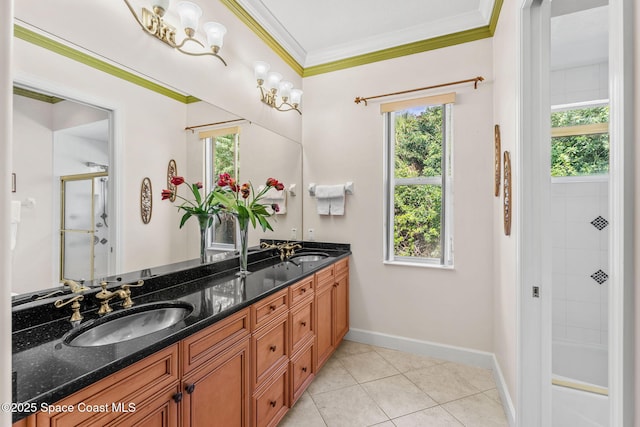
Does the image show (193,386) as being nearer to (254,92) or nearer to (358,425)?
(358,425)

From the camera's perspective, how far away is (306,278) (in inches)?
80.1

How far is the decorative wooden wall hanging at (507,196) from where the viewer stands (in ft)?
5.85

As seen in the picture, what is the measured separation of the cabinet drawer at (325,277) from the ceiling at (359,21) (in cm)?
203

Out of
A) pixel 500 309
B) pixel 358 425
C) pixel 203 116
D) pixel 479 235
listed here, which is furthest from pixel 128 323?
pixel 479 235

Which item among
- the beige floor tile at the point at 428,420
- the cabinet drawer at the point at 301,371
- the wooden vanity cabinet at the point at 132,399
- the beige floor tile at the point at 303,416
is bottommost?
the beige floor tile at the point at 428,420

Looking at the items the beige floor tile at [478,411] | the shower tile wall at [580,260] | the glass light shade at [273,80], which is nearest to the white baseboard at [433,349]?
the beige floor tile at [478,411]

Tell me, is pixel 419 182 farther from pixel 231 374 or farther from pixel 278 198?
pixel 231 374

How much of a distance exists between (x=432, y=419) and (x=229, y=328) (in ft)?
4.71

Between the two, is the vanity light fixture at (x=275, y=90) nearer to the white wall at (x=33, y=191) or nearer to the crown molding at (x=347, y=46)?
the crown molding at (x=347, y=46)

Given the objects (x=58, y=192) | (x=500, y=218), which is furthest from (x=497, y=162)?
(x=58, y=192)

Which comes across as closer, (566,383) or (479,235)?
(566,383)

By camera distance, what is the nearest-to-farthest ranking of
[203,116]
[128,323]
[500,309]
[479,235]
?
[128,323] → [203,116] → [500,309] → [479,235]

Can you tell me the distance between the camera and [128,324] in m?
1.25

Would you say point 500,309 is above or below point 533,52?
below
